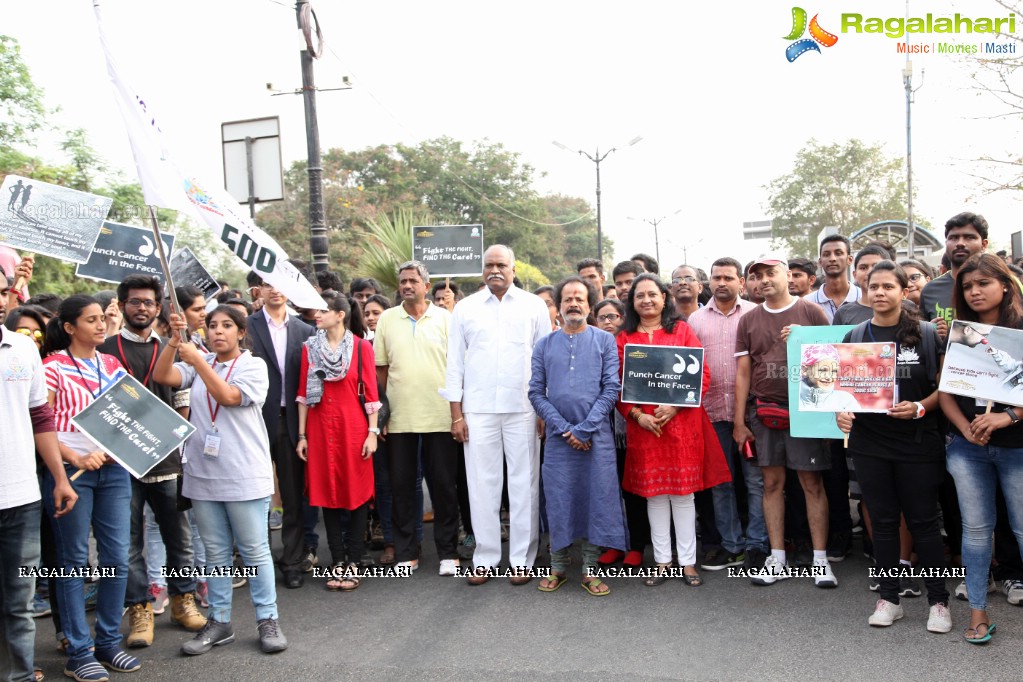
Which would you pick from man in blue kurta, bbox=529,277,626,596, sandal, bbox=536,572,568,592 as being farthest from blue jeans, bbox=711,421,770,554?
sandal, bbox=536,572,568,592

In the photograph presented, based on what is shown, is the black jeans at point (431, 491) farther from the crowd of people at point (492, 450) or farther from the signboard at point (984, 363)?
the signboard at point (984, 363)

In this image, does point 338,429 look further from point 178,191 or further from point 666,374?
point 666,374

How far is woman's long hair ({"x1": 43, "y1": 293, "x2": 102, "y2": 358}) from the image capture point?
4656mm

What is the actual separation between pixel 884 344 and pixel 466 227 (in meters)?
8.79

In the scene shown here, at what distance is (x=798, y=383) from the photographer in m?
5.45

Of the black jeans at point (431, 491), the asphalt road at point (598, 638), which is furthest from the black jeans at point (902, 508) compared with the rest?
the black jeans at point (431, 491)

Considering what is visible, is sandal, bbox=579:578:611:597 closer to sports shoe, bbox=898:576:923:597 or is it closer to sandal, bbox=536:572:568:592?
sandal, bbox=536:572:568:592

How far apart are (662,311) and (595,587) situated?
1944mm

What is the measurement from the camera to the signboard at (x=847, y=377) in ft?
15.9

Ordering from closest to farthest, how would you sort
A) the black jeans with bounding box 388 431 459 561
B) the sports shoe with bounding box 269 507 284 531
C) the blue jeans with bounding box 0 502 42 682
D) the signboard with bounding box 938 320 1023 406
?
the blue jeans with bounding box 0 502 42 682 < the signboard with bounding box 938 320 1023 406 < the black jeans with bounding box 388 431 459 561 < the sports shoe with bounding box 269 507 284 531

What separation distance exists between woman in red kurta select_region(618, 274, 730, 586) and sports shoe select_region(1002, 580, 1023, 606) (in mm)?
1765

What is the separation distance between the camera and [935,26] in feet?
41.9

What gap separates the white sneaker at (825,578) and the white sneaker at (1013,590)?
0.97 meters

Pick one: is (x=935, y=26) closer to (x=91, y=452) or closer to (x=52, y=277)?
(x=91, y=452)
